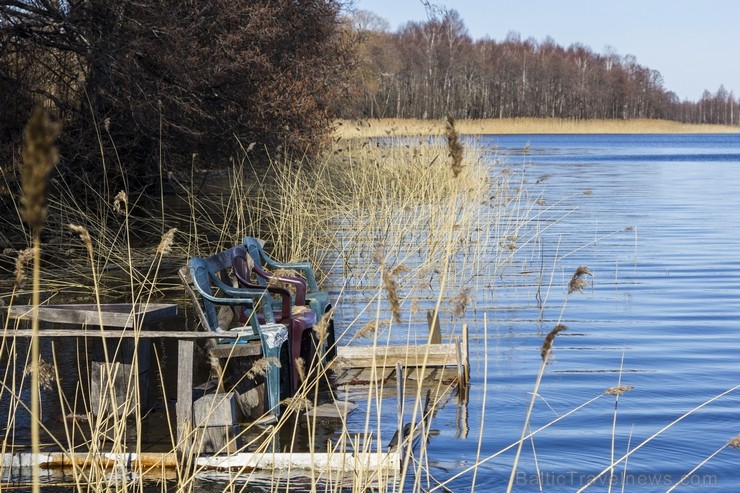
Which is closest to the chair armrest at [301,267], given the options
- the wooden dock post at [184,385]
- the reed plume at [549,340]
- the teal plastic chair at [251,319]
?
the teal plastic chair at [251,319]

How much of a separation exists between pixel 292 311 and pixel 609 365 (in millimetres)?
2675

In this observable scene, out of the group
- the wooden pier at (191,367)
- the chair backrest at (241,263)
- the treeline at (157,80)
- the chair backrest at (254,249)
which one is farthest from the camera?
the treeline at (157,80)

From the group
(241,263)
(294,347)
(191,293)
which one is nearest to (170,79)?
(241,263)

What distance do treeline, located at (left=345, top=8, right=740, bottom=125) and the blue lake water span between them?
49.7 metres

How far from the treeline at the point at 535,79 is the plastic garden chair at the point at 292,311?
5678cm

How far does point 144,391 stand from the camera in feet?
18.9

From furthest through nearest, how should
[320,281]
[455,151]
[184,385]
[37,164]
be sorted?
[320,281] < [184,385] < [455,151] < [37,164]

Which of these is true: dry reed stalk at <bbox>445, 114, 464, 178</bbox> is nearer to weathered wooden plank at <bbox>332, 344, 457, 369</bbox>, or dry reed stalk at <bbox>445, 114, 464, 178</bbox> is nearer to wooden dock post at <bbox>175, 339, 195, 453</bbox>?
wooden dock post at <bbox>175, 339, 195, 453</bbox>

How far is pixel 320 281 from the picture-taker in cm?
1059

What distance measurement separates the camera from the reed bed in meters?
3.78

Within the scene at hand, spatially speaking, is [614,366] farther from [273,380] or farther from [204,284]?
[204,284]

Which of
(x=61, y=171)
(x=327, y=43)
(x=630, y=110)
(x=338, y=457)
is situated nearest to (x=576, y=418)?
(x=338, y=457)

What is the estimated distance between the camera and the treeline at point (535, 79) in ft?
244

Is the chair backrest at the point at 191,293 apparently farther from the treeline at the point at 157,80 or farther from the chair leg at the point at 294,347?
the treeline at the point at 157,80
